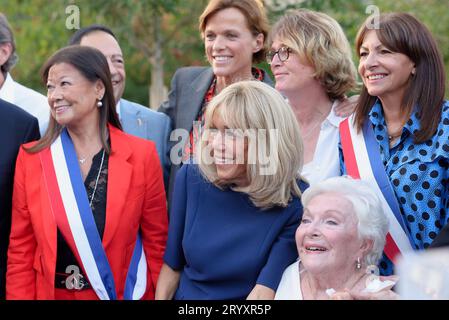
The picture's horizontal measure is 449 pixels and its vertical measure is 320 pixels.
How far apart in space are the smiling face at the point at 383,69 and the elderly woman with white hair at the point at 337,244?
2.05ft

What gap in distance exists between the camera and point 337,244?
3629 millimetres

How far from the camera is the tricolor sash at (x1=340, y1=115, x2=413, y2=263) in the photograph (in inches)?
155

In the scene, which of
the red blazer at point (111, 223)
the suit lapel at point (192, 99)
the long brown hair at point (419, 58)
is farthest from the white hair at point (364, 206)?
the suit lapel at point (192, 99)

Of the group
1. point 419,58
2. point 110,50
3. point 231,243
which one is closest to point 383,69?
point 419,58

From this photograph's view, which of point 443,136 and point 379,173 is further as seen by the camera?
point 379,173

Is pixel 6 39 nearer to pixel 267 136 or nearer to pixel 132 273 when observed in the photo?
pixel 132 273

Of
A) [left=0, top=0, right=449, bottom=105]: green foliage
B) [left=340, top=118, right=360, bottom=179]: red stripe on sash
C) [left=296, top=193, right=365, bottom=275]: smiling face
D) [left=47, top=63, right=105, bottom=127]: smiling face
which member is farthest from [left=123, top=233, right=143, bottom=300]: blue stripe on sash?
[left=0, top=0, right=449, bottom=105]: green foliage

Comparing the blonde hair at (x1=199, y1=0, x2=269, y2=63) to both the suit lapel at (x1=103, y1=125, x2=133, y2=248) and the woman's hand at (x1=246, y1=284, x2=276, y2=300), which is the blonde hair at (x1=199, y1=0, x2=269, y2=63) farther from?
the woman's hand at (x1=246, y1=284, x2=276, y2=300)

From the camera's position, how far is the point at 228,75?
498cm

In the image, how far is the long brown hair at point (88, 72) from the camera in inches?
173

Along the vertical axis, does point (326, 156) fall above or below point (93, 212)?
above

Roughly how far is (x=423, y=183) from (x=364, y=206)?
1.27 feet

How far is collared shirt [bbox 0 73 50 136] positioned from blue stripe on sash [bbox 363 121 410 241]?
6.55 feet
